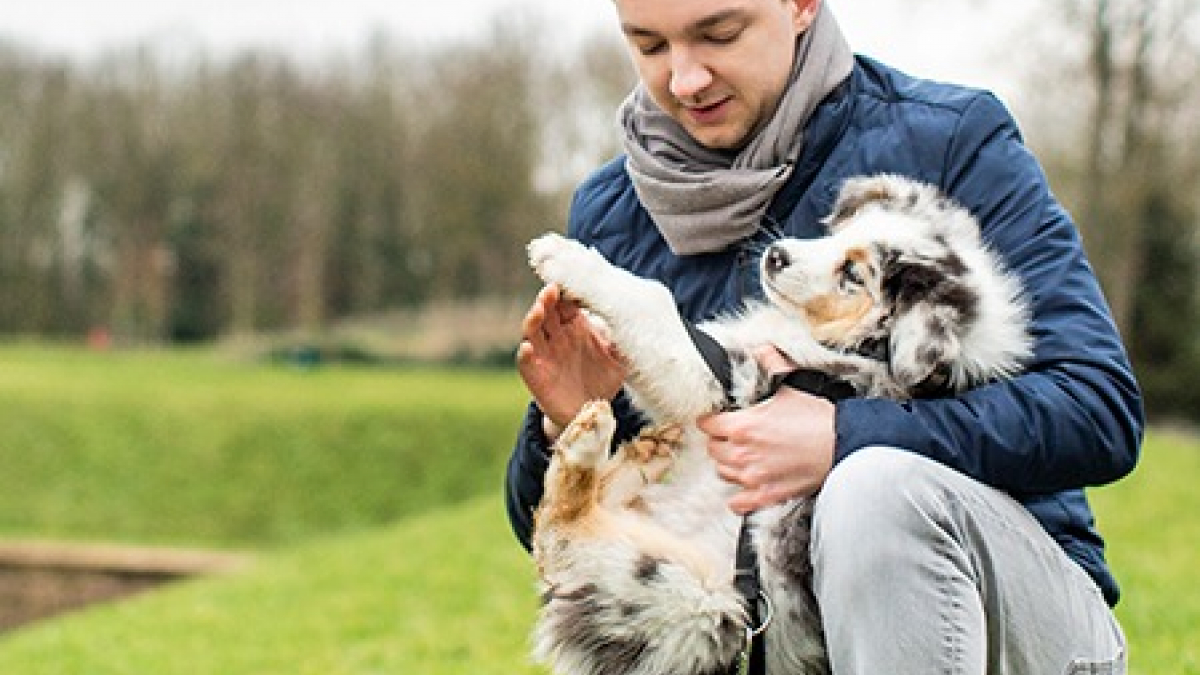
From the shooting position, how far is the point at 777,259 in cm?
289

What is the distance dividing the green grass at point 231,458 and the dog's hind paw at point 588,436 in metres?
15.3

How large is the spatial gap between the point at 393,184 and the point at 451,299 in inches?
118

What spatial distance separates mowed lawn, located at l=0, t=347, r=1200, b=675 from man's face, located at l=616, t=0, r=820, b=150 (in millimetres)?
2671

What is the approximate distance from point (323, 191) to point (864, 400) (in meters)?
33.3

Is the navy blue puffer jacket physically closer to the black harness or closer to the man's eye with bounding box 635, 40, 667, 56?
the black harness

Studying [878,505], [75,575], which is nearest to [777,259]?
[878,505]

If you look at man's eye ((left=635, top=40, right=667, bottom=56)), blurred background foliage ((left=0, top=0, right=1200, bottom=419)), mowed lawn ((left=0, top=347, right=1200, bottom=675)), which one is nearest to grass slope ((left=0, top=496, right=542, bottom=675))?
mowed lawn ((left=0, top=347, right=1200, bottom=675))

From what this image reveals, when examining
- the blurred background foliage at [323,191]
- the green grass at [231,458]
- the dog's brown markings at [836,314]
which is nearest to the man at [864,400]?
the dog's brown markings at [836,314]

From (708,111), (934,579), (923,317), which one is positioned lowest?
(934,579)

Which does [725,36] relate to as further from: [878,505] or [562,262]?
[878,505]

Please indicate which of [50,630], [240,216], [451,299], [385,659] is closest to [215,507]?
[50,630]

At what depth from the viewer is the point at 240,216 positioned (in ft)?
117

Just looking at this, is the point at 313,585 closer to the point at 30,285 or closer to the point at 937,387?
the point at 937,387

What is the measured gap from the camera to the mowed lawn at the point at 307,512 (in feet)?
24.3
